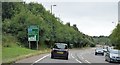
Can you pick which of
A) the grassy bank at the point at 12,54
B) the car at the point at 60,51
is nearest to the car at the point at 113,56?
the car at the point at 60,51

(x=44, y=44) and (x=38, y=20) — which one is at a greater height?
(x=38, y=20)

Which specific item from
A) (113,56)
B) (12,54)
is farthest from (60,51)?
(12,54)

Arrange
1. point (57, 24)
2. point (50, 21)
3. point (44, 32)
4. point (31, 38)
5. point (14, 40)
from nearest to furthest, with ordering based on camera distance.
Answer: point (31, 38)
point (14, 40)
point (44, 32)
point (50, 21)
point (57, 24)

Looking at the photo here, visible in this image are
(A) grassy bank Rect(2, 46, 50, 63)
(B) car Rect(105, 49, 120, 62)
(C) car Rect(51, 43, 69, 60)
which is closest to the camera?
(A) grassy bank Rect(2, 46, 50, 63)

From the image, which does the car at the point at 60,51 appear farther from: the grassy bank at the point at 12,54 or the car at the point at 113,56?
the car at the point at 113,56

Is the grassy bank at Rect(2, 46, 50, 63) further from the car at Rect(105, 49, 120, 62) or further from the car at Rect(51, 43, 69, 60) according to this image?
the car at Rect(105, 49, 120, 62)

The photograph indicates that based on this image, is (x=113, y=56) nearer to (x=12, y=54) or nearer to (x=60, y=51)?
(x=60, y=51)

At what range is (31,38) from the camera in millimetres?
56719

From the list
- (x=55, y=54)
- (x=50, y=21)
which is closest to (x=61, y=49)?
(x=55, y=54)

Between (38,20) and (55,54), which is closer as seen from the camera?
(55,54)

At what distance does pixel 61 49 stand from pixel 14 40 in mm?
33593

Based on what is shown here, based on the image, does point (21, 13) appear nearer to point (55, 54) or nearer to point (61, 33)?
point (61, 33)

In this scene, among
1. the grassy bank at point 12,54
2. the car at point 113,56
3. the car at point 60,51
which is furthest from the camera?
the car at point 60,51

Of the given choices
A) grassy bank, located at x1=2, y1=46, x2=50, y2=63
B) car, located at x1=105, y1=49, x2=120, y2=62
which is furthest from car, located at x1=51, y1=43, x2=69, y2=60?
car, located at x1=105, y1=49, x2=120, y2=62
